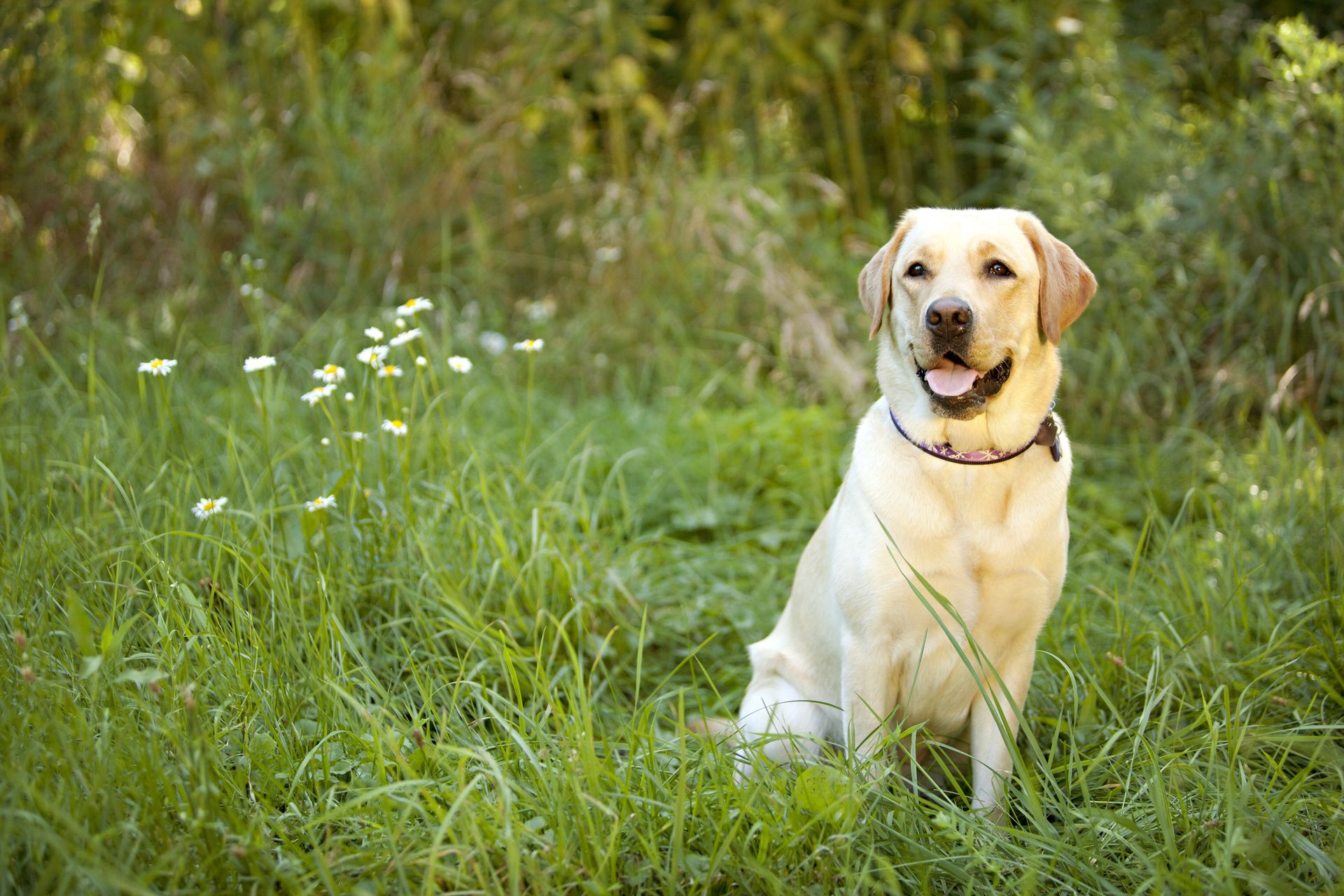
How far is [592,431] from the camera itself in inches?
154

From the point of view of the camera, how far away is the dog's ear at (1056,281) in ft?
7.34

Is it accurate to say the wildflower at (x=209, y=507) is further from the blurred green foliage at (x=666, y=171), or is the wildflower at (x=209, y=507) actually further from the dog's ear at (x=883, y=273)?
the blurred green foliage at (x=666, y=171)

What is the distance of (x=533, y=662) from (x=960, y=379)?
4.47 ft

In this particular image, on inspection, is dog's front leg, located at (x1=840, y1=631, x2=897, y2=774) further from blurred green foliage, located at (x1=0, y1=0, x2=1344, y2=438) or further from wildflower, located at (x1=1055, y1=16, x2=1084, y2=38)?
wildflower, located at (x1=1055, y1=16, x2=1084, y2=38)

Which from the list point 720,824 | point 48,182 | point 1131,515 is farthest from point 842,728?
point 48,182

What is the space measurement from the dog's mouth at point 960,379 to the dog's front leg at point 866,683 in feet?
1.84

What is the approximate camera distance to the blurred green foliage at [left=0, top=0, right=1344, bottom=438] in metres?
3.90

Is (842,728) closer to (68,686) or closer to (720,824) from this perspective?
(720,824)

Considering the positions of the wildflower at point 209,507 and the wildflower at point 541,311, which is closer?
the wildflower at point 209,507

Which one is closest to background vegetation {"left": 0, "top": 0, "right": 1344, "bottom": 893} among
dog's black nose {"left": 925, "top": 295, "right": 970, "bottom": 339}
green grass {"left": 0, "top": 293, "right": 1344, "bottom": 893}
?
green grass {"left": 0, "top": 293, "right": 1344, "bottom": 893}

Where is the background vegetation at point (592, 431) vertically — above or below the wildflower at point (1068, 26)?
below

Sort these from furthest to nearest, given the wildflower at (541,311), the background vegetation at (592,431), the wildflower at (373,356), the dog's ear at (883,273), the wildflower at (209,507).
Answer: the wildflower at (541,311) < the wildflower at (373,356) < the dog's ear at (883,273) < the wildflower at (209,507) < the background vegetation at (592,431)

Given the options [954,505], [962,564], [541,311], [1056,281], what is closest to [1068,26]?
[541,311]

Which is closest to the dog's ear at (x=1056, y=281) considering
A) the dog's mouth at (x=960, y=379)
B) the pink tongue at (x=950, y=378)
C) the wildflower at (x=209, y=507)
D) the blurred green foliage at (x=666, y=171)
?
the dog's mouth at (x=960, y=379)
